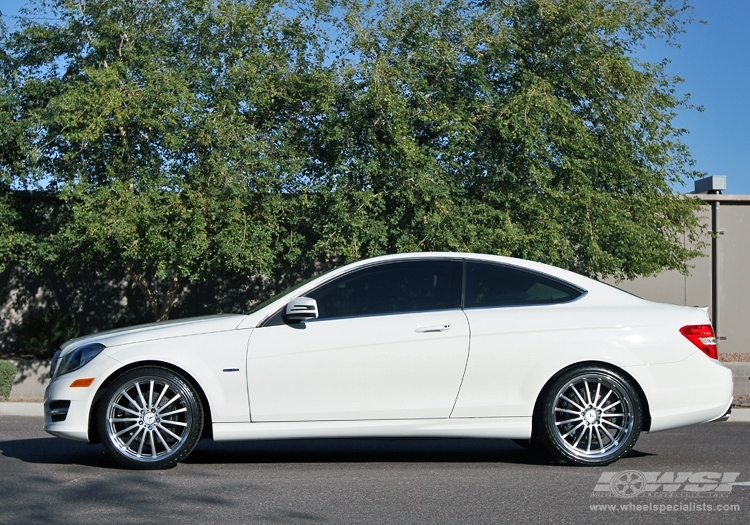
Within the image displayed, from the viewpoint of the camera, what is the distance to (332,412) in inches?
283

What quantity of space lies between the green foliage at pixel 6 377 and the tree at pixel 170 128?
1746mm

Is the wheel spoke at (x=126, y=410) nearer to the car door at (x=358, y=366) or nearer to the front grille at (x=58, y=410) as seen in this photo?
the front grille at (x=58, y=410)

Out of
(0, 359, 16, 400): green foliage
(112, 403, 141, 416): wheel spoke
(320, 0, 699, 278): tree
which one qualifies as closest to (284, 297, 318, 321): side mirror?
(112, 403, 141, 416): wheel spoke

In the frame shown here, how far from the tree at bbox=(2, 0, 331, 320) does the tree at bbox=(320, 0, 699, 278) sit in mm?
913

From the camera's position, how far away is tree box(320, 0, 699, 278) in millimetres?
13906

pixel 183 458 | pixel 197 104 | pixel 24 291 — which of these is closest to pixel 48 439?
pixel 183 458

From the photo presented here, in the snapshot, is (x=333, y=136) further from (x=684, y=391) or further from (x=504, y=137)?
(x=684, y=391)

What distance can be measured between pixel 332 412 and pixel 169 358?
4.17ft

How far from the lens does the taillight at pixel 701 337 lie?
24.5 feet

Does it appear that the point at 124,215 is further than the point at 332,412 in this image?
Yes

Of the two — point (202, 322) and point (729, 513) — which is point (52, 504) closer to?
point (202, 322)

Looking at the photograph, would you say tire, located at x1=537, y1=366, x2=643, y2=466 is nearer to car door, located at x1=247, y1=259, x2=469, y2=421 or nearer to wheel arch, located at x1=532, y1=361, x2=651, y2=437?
wheel arch, located at x1=532, y1=361, x2=651, y2=437

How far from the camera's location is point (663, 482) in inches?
269

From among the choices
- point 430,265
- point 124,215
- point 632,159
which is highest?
point 632,159
